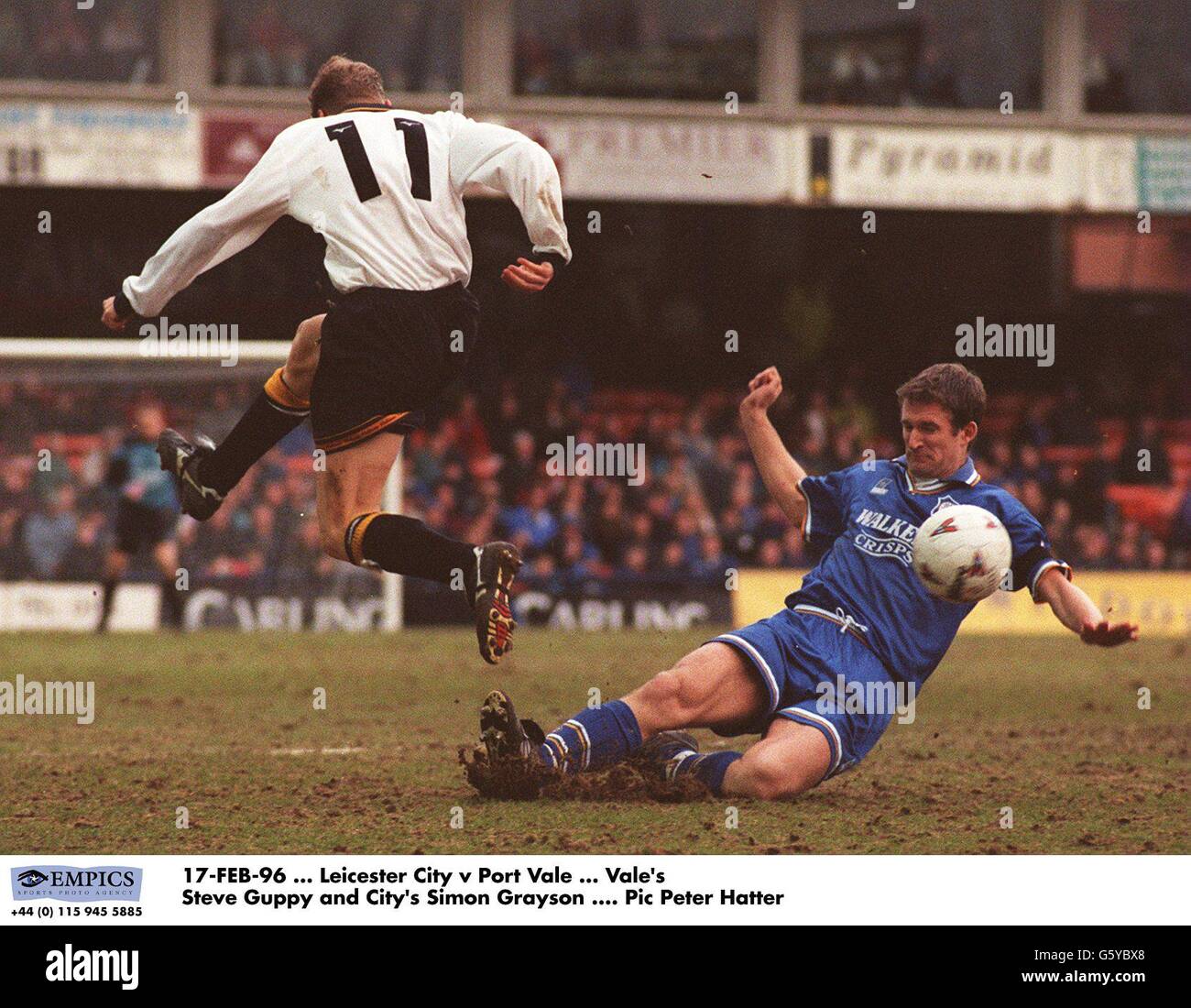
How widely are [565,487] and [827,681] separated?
10.4 meters

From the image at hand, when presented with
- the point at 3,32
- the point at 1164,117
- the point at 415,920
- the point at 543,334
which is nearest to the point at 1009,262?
the point at 1164,117

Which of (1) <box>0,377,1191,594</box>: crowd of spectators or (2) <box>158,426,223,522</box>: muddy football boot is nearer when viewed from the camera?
(2) <box>158,426,223,522</box>: muddy football boot

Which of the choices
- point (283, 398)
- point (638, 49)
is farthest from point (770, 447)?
point (638, 49)

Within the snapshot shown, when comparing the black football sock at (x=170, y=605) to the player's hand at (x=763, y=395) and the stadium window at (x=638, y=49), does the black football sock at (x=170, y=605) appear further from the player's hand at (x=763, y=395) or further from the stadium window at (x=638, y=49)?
the player's hand at (x=763, y=395)

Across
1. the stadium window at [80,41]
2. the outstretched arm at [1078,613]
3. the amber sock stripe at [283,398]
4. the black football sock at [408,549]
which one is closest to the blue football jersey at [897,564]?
the outstretched arm at [1078,613]

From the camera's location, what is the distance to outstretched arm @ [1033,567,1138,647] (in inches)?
183

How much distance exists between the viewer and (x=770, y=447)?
559cm

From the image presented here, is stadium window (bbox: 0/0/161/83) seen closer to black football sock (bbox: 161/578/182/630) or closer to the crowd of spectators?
the crowd of spectators

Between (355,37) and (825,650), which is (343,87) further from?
(355,37)

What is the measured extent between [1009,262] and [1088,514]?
372 centimetres

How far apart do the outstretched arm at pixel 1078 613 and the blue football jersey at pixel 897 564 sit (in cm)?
16

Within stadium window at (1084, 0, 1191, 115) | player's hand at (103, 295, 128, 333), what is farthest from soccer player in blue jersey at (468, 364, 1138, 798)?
stadium window at (1084, 0, 1191, 115)

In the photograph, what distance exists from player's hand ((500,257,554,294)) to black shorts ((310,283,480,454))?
33 cm

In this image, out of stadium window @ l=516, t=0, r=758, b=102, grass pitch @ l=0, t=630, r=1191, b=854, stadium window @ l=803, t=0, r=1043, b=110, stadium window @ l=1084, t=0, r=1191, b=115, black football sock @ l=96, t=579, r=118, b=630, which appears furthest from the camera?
stadium window @ l=1084, t=0, r=1191, b=115
